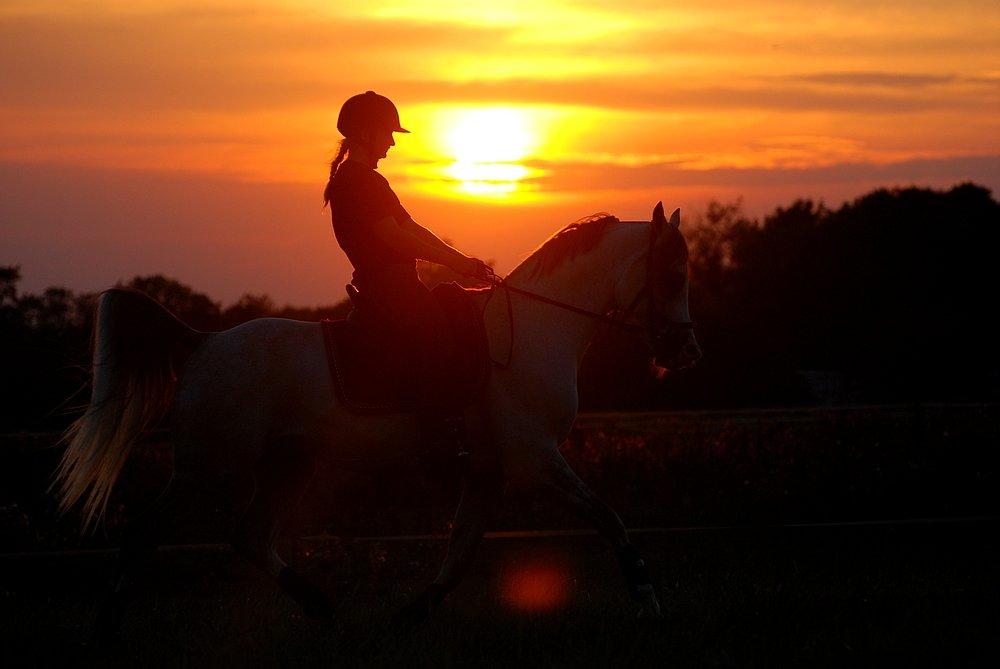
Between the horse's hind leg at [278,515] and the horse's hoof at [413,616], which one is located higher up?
the horse's hind leg at [278,515]

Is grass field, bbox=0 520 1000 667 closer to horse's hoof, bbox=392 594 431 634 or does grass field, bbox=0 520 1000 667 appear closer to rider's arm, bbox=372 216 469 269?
horse's hoof, bbox=392 594 431 634

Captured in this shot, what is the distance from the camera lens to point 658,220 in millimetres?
7965

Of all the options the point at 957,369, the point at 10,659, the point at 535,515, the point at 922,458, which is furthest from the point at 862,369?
the point at 10,659

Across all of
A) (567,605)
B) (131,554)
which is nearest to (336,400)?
(131,554)

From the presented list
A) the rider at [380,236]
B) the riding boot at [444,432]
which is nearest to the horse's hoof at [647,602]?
the riding boot at [444,432]

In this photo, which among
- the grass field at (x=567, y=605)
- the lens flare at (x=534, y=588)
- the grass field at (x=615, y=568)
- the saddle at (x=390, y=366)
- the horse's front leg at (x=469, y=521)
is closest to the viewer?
the grass field at (x=567, y=605)

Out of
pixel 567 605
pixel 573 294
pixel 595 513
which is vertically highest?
pixel 573 294

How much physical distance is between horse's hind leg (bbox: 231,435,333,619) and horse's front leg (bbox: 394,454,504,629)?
2.13 feet

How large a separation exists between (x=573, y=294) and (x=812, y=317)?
43007mm

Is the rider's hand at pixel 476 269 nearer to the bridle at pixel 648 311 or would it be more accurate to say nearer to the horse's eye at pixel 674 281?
the bridle at pixel 648 311

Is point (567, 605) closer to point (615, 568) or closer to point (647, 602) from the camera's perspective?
point (647, 602)

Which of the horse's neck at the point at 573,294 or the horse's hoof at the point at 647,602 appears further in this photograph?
the horse's neck at the point at 573,294

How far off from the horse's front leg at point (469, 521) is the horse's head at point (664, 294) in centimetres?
128

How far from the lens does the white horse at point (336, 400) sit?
7590mm
